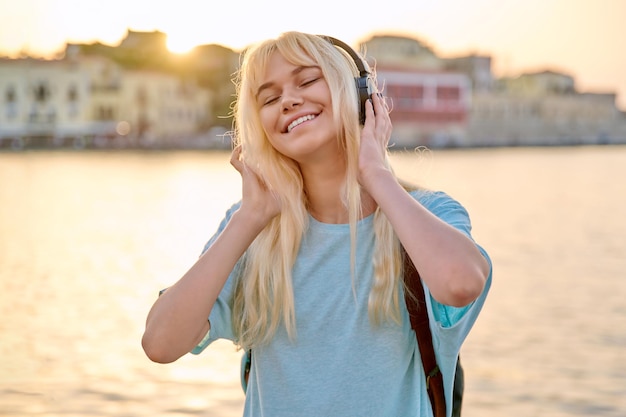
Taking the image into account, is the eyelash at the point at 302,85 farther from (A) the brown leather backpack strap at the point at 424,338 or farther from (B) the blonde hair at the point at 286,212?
(A) the brown leather backpack strap at the point at 424,338

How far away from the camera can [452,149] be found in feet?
233

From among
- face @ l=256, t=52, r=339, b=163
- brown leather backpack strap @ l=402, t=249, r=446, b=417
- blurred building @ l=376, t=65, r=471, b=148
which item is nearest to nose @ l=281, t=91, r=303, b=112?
face @ l=256, t=52, r=339, b=163

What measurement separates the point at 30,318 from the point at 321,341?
7748 millimetres

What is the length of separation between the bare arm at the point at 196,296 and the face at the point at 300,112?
0.13 meters

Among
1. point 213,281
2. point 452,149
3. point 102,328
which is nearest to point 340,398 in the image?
point 213,281

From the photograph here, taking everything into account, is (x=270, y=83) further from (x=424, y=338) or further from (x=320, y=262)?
(x=424, y=338)

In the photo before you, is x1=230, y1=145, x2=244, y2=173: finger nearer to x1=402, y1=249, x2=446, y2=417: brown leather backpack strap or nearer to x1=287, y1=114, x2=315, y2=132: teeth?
x1=287, y1=114, x2=315, y2=132: teeth

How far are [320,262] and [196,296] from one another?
0.19 m

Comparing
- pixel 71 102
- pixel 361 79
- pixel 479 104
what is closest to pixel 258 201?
pixel 361 79

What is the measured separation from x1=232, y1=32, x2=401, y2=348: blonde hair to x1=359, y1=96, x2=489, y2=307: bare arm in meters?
0.04

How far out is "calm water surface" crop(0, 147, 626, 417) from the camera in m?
6.00

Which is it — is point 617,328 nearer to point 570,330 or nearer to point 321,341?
point 570,330

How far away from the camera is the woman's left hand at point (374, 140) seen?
1.60m

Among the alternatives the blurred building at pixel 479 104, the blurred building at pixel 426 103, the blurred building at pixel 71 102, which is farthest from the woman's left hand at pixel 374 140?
the blurred building at pixel 426 103
